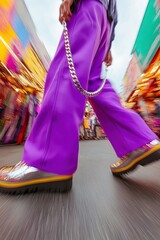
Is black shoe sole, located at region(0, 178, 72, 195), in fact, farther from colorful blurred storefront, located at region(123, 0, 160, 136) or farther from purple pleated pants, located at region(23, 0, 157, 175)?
colorful blurred storefront, located at region(123, 0, 160, 136)

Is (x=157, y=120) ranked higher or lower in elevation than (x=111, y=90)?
higher

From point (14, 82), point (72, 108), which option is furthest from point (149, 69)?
point (72, 108)

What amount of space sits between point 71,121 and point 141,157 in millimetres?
300

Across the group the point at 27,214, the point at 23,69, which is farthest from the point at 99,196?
the point at 23,69

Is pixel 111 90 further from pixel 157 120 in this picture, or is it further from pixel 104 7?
pixel 157 120

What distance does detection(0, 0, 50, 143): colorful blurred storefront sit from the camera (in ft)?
13.6

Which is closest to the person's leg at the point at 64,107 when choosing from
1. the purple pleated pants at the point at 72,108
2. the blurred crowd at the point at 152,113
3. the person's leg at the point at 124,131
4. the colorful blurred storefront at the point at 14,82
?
the purple pleated pants at the point at 72,108

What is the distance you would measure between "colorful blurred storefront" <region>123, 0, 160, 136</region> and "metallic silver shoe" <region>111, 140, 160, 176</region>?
3.18 metres

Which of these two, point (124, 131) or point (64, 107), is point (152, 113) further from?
point (64, 107)

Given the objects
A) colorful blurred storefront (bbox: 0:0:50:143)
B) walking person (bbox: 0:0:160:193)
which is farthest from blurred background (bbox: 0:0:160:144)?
walking person (bbox: 0:0:160:193)

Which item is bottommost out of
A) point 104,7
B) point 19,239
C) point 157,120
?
point 19,239

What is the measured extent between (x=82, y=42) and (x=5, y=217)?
56cm

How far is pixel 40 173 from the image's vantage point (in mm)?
653

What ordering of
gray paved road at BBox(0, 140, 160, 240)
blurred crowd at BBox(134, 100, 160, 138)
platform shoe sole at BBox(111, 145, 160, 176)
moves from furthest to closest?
blurred crowd at BBox(134, 100, 160, 138), platform shoe sole at BBox(111, 145, 160, 176), gray paved road at BBox(0, 140, 160, 240)
